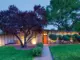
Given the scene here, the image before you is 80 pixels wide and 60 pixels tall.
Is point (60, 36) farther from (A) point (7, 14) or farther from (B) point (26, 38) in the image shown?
(A) point (7, 14)

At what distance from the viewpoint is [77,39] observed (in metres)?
33.3

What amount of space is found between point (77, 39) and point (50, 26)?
22.0 feet

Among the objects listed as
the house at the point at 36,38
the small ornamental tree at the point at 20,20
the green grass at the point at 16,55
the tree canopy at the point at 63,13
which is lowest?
the green grass at the point at 16,55

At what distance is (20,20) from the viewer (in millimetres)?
25406

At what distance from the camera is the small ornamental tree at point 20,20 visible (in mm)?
25234

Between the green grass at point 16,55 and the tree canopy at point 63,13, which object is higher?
the tree canopy at point 63,13

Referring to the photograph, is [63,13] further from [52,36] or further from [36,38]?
[36,38]

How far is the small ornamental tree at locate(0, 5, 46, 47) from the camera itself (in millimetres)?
25234

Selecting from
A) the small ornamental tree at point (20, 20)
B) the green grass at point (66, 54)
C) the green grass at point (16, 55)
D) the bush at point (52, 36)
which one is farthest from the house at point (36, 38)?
the green grass at point (16, 55)

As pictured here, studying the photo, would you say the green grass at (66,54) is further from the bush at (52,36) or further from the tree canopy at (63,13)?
the tree canopy at (63,13)

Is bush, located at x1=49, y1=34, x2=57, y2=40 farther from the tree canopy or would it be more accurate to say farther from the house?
the tree canopy

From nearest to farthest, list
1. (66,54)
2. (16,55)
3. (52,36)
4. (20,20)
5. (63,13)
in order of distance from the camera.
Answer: (66,54), (16,55), (20,20), (52,36), (63,13)

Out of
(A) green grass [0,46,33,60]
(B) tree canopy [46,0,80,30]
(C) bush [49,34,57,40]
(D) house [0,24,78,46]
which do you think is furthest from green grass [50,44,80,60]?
(B) tree canopy [46,0,80,30]

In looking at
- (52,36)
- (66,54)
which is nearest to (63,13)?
(52,36)
